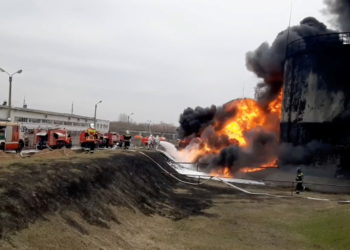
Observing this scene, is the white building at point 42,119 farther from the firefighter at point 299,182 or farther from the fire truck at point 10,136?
the firefighter at point 299,182

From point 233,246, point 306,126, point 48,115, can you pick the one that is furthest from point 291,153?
point 48,115

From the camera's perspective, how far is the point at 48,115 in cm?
7619

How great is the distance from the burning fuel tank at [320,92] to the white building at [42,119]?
1221 inches

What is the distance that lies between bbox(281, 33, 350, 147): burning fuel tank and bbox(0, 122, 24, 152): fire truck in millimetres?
25143

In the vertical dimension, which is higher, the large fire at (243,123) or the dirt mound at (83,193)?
the large fire at (243,123)

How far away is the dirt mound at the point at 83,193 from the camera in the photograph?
10617 mm

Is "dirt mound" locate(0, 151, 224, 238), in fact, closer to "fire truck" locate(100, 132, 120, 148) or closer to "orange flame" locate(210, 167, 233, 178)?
"orange flame" locate(210, 167, 233, 178)

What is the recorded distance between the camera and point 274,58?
1823 inches

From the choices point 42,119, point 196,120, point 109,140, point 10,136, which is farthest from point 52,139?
point 42,119

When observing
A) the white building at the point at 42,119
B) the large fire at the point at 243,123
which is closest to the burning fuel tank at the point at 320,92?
the large fire at the point at 243,123

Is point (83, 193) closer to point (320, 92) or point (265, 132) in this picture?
point (320, 92)

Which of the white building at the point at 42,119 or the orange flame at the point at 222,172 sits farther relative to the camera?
the white building at the point at 42,119

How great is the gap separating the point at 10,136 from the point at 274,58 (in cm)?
3149

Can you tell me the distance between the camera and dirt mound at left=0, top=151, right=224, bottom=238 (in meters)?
10.6
